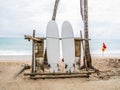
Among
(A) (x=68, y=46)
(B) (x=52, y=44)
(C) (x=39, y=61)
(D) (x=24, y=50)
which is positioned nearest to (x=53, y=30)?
(B) (x=52, y=44)

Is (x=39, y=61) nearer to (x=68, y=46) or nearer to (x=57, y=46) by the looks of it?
(x=57, y=46)

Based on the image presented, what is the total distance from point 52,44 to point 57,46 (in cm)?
21

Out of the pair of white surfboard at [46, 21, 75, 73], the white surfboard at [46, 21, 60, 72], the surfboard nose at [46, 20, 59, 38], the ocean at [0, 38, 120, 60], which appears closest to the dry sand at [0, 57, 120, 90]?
the pair of white surfboard at [46, 21, 75, 73]

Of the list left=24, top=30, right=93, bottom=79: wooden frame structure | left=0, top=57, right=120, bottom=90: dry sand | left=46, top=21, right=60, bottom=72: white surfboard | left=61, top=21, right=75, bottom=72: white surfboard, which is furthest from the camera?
left=61, top=21, right=75, bottom=72: white surfboard

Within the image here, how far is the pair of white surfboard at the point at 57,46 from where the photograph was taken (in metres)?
8.88

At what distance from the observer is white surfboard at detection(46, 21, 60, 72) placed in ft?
29.1

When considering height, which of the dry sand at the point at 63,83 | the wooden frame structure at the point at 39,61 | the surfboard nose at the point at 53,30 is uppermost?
the surfboard nose at the point at 53,30

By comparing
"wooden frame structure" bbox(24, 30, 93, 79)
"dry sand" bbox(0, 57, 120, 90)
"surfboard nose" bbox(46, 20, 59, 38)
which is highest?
"surfboard nose" bbox(46, 20, 59, 38)

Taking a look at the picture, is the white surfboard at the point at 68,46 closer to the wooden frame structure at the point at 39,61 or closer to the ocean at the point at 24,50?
the wooden frame structure at the point at 39,61

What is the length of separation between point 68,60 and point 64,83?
4.28ft

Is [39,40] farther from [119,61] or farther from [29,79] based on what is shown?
[119,61]

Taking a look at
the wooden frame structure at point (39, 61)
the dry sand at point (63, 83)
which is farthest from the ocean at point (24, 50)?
the dry sand at point (63, 83)

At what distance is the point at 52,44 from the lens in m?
8.98

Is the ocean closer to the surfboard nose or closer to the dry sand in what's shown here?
the surfboard nose
